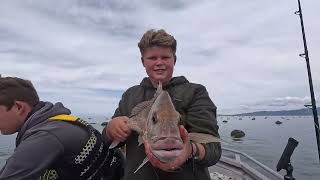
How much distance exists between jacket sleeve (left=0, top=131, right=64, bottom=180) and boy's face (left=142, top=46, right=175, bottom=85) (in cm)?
122

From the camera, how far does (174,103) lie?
13.1 feet

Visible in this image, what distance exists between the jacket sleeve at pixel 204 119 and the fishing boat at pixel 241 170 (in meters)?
5.43

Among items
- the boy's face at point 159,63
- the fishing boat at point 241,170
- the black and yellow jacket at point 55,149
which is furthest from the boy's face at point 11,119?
the fishing boat at point 241,170

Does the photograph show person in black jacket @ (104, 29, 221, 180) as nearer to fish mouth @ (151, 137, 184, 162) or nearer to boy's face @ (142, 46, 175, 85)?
boy's face @ (142, 46, 175, 85)

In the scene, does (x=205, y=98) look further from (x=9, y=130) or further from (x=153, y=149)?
(x=9, y=130)

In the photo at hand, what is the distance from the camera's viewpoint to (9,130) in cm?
433

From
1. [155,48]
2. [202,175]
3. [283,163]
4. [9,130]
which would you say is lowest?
[283,163]

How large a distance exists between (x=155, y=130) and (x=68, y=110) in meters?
1.79

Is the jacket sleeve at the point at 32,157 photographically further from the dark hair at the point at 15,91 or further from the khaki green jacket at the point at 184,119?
the khaki green jacket at the point at 184,119

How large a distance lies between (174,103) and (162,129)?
109 cm

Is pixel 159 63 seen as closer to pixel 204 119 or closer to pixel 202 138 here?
pixel 204 119

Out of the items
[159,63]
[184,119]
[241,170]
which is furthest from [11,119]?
[241,170]

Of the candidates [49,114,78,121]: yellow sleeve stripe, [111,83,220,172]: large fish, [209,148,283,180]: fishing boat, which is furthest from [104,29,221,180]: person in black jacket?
[209,148,283,180]: fishing boat

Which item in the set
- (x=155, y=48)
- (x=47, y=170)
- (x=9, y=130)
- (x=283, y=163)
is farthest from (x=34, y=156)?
(x=283, y=163)
